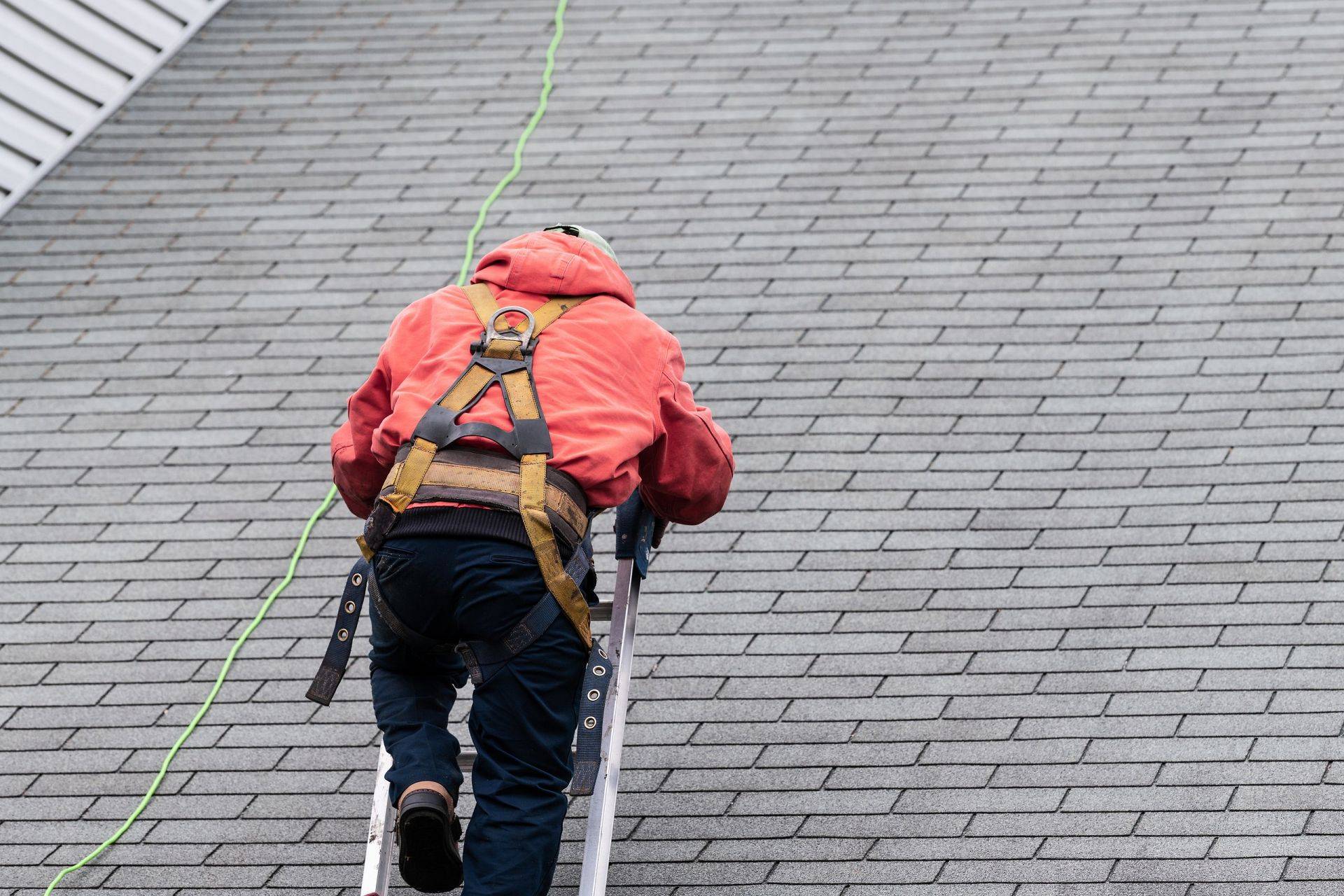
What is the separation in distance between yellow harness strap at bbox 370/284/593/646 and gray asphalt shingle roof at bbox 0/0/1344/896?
1.13 m

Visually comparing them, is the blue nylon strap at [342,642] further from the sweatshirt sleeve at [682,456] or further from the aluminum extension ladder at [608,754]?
the sweatshirt sleeve at [682,456]

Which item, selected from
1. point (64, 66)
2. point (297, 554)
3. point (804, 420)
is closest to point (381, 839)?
point (297, 554)

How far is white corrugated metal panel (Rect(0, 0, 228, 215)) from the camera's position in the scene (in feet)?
23.7

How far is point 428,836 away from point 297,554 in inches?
80.7

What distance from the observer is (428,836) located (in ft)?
11.0

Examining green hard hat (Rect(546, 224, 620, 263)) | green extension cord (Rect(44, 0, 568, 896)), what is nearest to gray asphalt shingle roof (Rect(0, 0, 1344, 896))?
green extension cord (Rect(44, 0, 568, 896))

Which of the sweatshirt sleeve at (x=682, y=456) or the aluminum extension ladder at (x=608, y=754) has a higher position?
the sweatshirt sleeve at (x=682, y=456)

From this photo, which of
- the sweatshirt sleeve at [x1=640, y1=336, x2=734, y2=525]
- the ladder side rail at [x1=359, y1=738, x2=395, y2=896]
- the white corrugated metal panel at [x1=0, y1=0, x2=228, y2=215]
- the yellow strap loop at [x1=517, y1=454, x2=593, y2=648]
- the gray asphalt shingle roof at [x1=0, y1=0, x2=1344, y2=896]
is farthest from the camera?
the white corrugated metal panel at [x1=0, y1=0, x2=228, y2=215]

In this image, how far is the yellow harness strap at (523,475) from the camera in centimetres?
329

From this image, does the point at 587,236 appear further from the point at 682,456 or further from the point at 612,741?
the point at 612,741

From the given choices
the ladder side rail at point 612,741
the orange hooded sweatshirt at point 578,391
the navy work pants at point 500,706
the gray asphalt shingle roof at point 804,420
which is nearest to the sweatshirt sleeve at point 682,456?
the orange hooded sweatshirt at point 578,391

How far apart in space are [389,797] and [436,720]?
211 mm

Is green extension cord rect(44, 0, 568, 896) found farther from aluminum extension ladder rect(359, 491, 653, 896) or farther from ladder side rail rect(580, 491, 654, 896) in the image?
ladder side rail rect(580, 491, 654, 896)

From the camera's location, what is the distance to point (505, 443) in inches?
132
